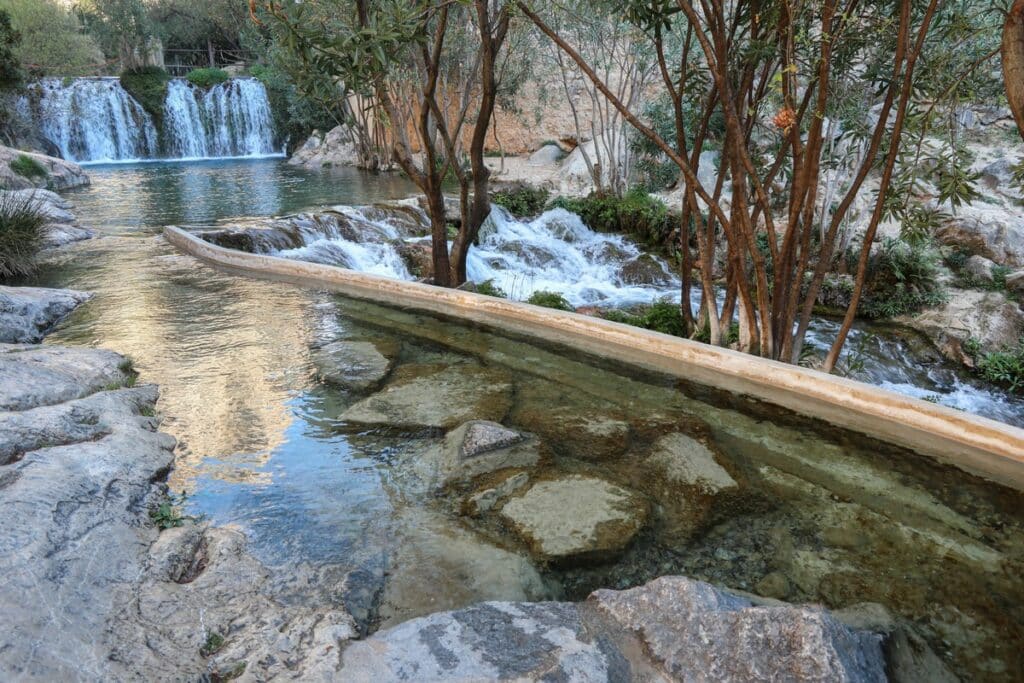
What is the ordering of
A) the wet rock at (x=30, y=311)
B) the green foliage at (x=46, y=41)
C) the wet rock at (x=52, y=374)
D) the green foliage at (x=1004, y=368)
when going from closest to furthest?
1. the wet rock at (x=52, y=374)
2. the wet rock at (x=30, y=311)
3. the green foliage at (x=1004, y=368)
4. the green foliage at (x=46, y=41)

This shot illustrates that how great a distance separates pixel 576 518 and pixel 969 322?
7.82m

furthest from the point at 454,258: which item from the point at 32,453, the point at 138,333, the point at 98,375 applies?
the point at 32,453

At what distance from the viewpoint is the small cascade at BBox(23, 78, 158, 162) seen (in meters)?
26.1

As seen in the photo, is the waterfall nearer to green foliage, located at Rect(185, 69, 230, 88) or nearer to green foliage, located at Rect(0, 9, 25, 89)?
green foliage, located at Rect(185, 69, 230, 88)

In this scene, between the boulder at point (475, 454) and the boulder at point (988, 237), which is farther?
the boulder at point (988, 237)

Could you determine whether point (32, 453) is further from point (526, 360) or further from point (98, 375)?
point (526, 360)

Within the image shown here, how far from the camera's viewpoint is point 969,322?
8820mm

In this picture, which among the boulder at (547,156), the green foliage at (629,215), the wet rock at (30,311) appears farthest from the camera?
the boulder at (547,156)

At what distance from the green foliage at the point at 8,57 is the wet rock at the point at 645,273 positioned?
1730cm

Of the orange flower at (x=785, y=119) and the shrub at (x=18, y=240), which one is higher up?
the orange flower at (x=785, y=119)

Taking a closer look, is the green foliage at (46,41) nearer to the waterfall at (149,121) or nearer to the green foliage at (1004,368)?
the waterfall at (149,121)

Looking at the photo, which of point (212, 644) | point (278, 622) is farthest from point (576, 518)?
point (212, 644)

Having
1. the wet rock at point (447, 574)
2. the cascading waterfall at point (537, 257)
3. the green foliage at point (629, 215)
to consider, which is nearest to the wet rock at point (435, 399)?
the wet rock at point (447, 574)

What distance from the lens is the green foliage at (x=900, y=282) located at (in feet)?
30.6
